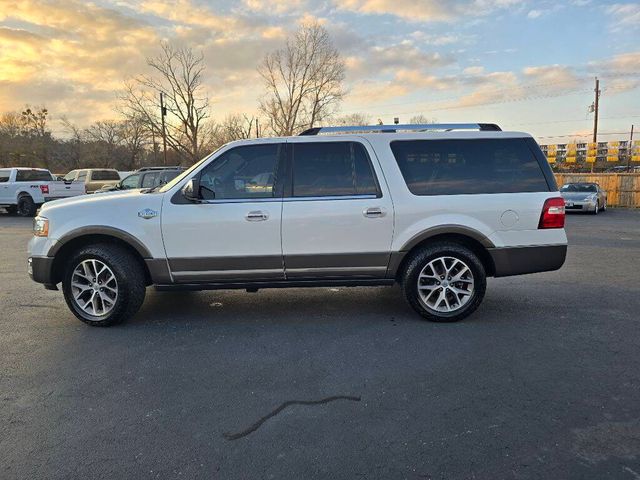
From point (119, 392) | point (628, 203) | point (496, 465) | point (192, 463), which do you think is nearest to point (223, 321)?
point (119, 392)

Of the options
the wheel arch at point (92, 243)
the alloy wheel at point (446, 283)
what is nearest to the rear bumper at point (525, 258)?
the alloy wheel at point (446, 283)

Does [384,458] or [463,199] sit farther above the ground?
[463,199]

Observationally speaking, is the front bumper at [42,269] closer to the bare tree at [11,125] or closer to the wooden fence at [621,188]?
the wooden fence at [621,188]

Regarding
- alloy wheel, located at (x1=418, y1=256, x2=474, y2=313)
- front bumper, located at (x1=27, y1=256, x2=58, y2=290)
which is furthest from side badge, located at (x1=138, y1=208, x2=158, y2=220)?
alloy wheel, located at (x1=418, y1=256, x2=474, y2=313)

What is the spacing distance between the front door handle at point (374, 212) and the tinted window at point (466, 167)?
1.31ft

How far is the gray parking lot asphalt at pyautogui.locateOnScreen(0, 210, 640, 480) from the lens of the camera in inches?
98.6

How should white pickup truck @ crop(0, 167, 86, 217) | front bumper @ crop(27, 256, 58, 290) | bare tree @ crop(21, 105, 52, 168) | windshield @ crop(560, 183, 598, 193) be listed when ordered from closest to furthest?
front bumper @ crop(27, 256, 58, 290)
white pickup truck @ crop(0, 167, 86, 217)
windshield @ crop(560, 183, 598, 193)
bare tree @ crop(21, 105, 52, 168)

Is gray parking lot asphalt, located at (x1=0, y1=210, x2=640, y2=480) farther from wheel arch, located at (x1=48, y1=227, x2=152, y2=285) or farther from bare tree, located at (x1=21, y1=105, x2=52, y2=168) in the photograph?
bare tree, located at (x1=21, y1=105, x2=52, y2=168)

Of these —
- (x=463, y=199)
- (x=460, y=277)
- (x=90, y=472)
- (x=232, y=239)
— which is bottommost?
(x=90, y=472)

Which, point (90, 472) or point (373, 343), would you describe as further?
point (373, 343)

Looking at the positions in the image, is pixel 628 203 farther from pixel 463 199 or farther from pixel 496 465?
pixel 496 465

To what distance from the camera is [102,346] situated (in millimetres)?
4191

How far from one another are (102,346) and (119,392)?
1036 millimetres

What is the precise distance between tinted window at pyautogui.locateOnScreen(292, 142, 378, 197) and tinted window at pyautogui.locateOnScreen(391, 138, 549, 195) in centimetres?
40
